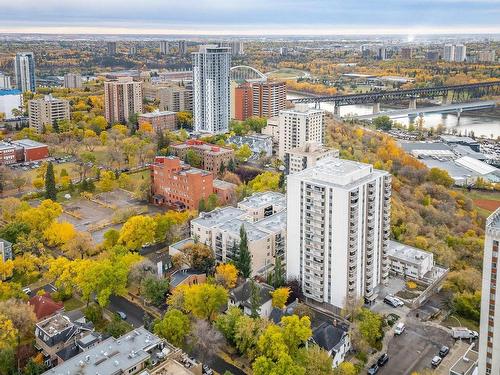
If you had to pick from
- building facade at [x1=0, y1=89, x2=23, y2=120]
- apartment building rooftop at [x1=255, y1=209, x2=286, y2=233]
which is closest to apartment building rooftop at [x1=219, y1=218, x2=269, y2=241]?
apartment building rooftop at [x1=255, y1=209, x2=286, y2=233]

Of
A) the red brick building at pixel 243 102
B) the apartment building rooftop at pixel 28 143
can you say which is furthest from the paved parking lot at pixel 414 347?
the red brick building at pixel 243 102

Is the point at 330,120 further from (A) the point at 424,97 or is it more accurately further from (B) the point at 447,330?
(B) the point at 447,330

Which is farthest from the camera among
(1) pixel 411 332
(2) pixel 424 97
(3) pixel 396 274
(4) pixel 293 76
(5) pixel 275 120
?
(4) pixel 293 76

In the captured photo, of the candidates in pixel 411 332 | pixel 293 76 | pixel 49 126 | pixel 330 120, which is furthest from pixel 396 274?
pixel 293 76

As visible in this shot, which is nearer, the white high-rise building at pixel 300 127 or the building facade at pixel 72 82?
the white high-rise building at pixel 300 127

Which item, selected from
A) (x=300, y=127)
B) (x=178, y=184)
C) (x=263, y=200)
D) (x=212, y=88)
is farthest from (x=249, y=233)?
(x=212, y=88)

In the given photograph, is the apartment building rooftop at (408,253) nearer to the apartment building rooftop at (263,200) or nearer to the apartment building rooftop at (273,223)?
the apartment building rooftop at (273,223)
